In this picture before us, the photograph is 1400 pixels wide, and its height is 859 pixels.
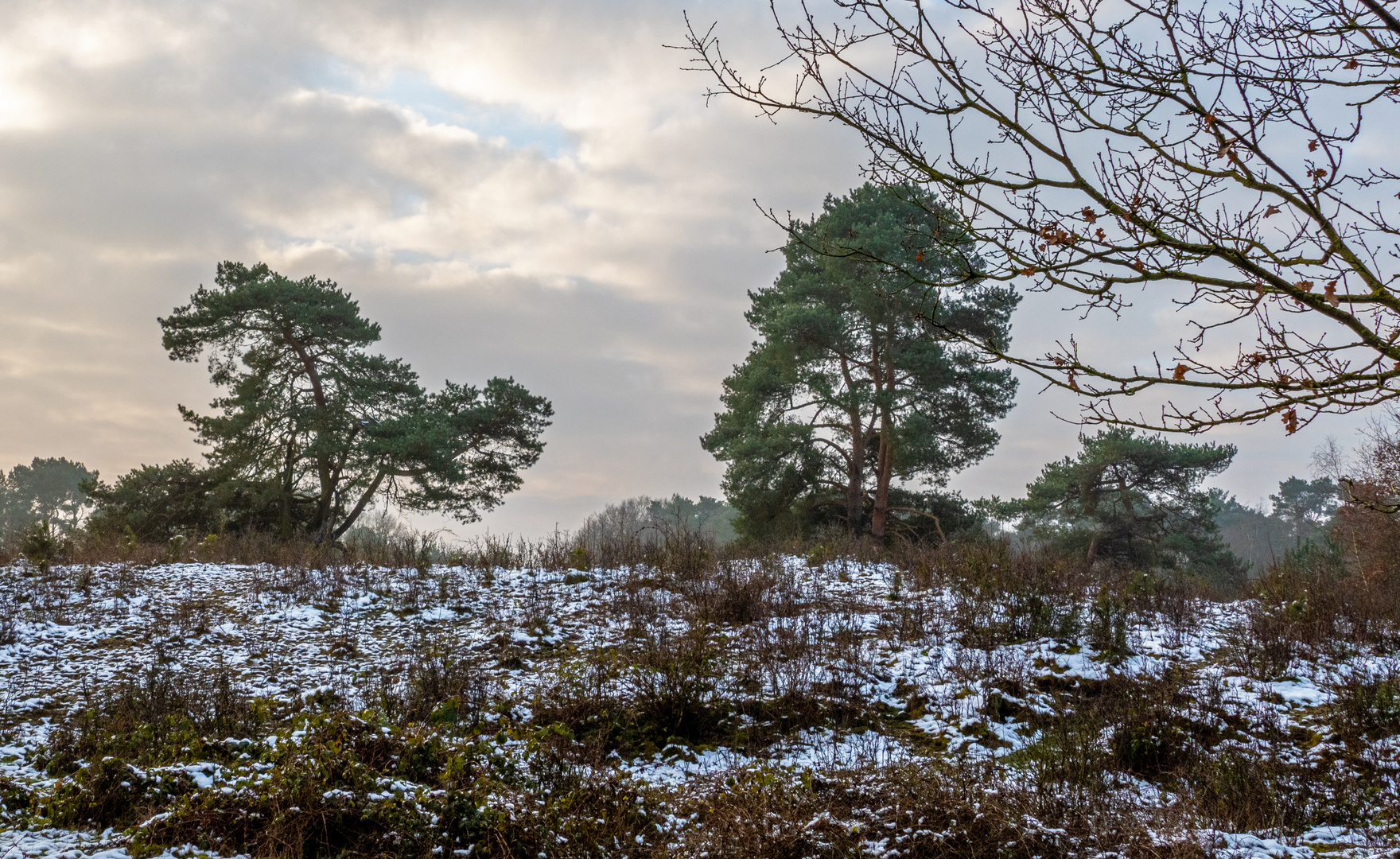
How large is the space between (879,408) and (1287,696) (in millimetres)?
12554

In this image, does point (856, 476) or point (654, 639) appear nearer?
point (654, 639)

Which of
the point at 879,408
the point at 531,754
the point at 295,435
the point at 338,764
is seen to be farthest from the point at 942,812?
the point at 295,435

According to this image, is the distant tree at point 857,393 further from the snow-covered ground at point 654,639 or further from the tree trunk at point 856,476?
the snow-covered ground at point 654,639

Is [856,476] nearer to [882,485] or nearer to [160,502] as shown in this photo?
[882,485]

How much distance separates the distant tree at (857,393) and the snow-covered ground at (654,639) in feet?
26.0

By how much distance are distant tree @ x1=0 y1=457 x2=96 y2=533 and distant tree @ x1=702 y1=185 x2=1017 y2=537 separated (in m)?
51.4

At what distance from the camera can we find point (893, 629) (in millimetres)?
8281

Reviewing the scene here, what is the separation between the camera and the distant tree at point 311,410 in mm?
18516

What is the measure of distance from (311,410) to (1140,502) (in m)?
22.1

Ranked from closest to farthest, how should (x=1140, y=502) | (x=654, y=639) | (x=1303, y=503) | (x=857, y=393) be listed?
(x=654, y=639), (x=857, y=393), (x=1140, y=502), (x=1303, y=503)

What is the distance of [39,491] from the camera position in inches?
2013

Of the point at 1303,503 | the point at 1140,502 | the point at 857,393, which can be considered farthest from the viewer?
the point at 1303,503

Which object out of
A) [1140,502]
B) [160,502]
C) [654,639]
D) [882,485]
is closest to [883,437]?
[882,485]

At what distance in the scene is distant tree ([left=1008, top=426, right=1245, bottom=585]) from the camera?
21.3 meters
